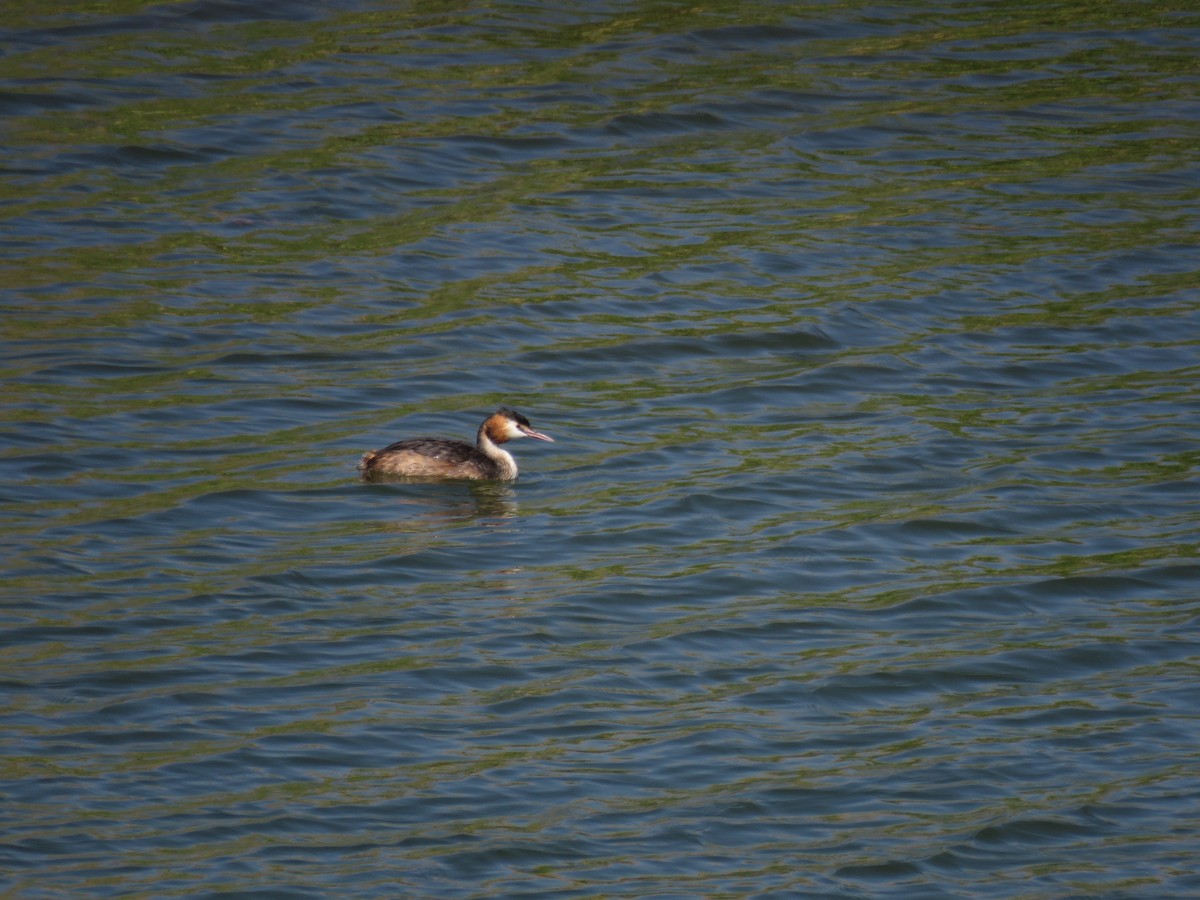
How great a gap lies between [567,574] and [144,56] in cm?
1092

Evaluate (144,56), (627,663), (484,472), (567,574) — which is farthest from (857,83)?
(627,663)

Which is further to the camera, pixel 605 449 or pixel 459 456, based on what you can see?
pixel 605 449

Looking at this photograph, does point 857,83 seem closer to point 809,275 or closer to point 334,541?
point 809,275

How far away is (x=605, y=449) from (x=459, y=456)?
112cm

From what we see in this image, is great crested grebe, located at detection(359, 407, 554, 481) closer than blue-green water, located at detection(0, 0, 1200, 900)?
No

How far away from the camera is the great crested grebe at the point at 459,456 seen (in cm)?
1291

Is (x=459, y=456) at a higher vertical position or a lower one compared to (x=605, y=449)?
higher

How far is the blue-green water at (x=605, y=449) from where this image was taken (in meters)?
8.43

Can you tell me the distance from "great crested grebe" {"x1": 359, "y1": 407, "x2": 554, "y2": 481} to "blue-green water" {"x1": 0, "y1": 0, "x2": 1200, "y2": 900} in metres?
0.19

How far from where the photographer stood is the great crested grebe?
1291cm

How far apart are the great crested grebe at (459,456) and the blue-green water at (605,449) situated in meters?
0.19

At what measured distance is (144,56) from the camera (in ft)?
66.0

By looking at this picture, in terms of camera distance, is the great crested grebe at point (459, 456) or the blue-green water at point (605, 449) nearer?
the blue-green water at point (605, 449)

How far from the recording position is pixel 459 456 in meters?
13.3
